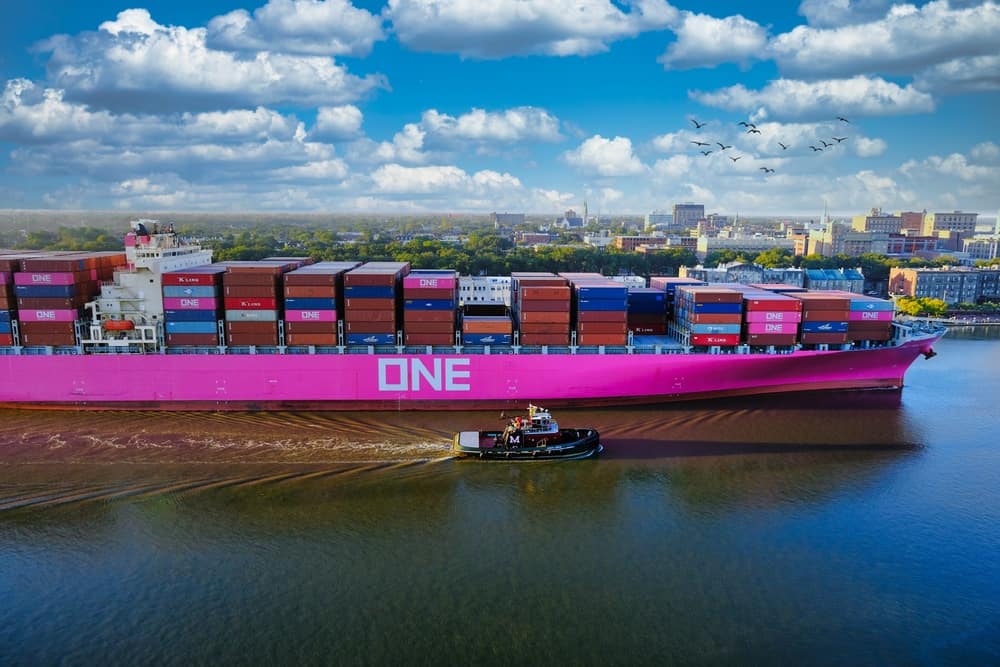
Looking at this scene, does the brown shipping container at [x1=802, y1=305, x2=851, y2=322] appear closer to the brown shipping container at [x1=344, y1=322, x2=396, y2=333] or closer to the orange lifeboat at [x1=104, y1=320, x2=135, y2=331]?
the brown shipping container at [x1=344, y1=322, x2=396, y2=333]

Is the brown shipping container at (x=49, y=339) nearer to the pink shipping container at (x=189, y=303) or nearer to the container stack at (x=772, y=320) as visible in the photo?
the pink shipping container at (x=189, y=303)

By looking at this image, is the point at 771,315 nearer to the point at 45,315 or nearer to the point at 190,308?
the point at 190,308

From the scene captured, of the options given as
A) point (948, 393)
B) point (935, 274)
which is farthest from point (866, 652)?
point (935, 274)

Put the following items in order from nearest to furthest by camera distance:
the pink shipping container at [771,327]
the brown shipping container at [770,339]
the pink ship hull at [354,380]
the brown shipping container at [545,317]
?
the pink ship hull at [354,380]
the brown shipping container at [545,317]
the pink shipping container at [771,327]
the brown shipping container at [770,339]

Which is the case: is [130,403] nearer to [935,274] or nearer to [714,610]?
[714,610]

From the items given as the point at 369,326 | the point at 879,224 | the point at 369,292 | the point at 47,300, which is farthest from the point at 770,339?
the point at 879,224

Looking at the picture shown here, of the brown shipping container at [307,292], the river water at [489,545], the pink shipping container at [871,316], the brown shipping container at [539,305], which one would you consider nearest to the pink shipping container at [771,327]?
the pink shipping container at [871,316]

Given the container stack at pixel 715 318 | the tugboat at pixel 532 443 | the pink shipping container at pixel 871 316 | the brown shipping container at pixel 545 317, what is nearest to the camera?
the tugboat at pixel 532 443

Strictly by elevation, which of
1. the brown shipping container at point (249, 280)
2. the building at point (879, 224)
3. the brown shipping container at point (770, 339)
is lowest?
the brown shipping container at point (770, 339)
